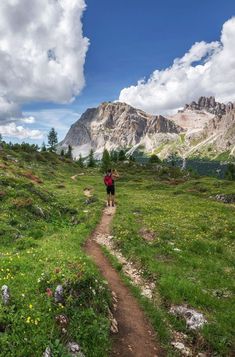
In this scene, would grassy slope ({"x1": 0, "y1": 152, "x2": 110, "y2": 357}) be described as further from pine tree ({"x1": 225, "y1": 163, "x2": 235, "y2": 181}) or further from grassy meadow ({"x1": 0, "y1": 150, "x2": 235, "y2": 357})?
pine tree ({"x1": 225, "y1": 163, "x2": 235, "y2": 181})

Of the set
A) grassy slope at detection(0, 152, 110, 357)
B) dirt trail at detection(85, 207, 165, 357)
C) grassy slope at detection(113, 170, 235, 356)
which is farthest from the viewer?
grassy slope at detection(113, 170, 235, 356)

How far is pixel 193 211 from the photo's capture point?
4356 cm

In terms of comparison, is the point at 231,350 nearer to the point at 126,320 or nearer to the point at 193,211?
the point at 126,320

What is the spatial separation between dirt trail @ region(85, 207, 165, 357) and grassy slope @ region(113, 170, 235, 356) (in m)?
0.72

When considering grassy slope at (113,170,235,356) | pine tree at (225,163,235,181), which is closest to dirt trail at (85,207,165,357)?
grassy slope at (113,170,235,356)

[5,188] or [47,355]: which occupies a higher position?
[5,188]

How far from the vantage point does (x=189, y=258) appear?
78.9 ft

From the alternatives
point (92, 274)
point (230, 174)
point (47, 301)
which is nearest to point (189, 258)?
point (92, 274)

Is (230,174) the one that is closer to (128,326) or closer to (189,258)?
(189,258)

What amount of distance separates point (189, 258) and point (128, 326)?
9.44 m

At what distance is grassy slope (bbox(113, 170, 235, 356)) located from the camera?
16547mm

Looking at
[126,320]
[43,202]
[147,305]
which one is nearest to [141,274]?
[147,305]

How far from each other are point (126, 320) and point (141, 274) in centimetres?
528

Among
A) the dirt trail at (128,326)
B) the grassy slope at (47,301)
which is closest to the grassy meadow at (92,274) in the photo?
the grassy slope at (47,301)
